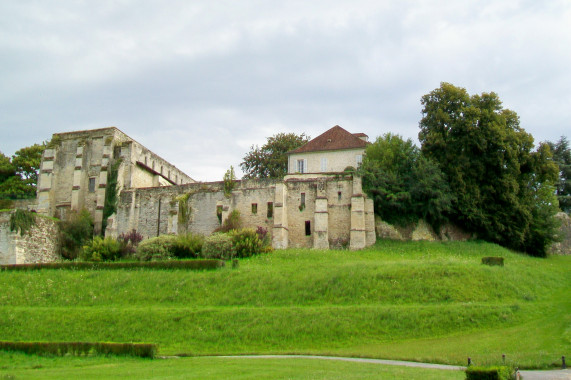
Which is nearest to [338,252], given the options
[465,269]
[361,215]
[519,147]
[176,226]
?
[361,215]

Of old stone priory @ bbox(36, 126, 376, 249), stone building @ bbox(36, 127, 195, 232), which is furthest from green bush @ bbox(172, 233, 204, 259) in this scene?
stone building @ bbox(36, 127, 195, 232)

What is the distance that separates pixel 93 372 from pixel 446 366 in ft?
31.0

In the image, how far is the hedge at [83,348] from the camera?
1800cm

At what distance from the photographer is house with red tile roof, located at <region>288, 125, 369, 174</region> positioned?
141ft

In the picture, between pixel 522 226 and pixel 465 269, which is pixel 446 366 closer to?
pixel 465 269

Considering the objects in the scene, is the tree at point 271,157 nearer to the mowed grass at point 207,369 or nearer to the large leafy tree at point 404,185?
the large leafy tree at point 404,185

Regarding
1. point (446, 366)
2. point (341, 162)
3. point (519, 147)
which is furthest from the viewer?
point (341, 162)

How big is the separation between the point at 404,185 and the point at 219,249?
13.0 metres

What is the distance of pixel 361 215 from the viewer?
37531 millimetres

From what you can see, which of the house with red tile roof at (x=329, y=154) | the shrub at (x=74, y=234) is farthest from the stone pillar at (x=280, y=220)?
the shrub at (x=74, y=234)

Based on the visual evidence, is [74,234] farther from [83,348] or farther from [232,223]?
[83,348]

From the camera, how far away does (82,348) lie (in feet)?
61.2

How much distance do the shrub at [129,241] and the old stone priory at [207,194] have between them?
164 centimetres

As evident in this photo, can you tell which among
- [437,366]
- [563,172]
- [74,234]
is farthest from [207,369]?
[563,172]
